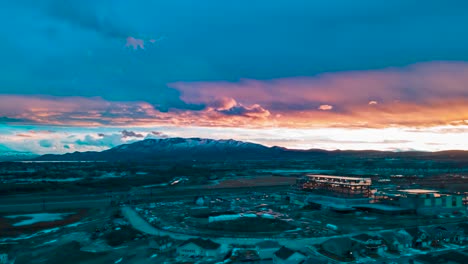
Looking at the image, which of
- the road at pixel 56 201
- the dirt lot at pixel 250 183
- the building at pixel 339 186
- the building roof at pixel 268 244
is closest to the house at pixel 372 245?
the building roof at pixel 268 244

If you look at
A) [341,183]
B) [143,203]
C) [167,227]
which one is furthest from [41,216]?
[341,183]

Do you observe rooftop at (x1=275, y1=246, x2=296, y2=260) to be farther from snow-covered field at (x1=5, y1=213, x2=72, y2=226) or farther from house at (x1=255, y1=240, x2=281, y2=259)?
snow-covered field at (x1=5, y1=213, x2=72, y2=226)

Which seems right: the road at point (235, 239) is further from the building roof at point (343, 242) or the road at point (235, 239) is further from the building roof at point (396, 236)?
the building roof at point (396, 236)

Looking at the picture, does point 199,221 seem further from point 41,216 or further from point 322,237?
point 41,216

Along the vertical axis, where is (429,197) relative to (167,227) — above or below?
above

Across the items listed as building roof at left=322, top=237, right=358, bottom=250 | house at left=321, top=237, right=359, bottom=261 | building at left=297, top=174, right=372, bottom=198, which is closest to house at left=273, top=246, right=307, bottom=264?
house at left=321, top=237, right=359, bottom=261

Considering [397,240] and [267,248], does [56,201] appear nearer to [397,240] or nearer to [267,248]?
[267,248]
